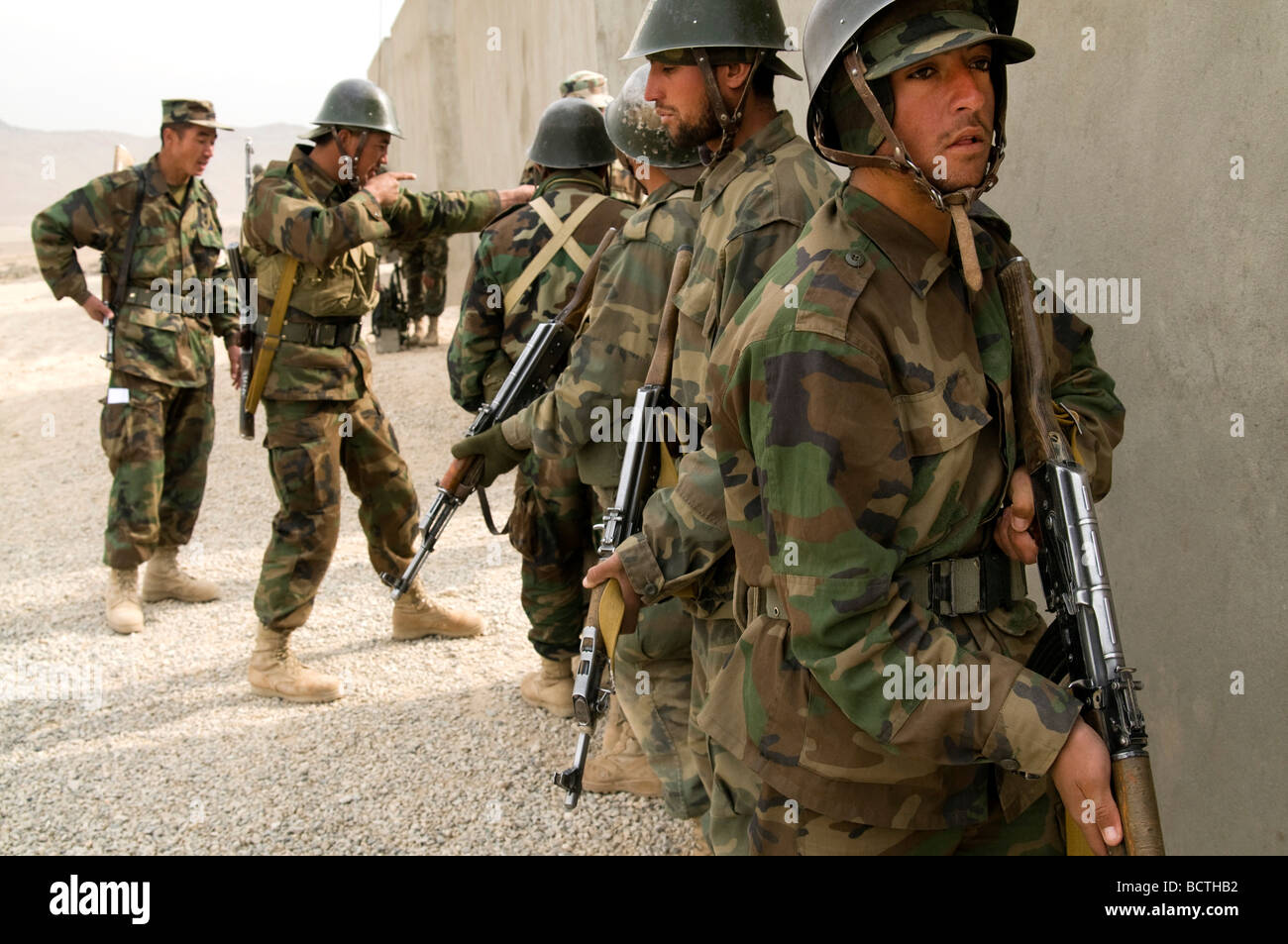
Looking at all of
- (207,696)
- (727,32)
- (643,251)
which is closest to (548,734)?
(207,696)

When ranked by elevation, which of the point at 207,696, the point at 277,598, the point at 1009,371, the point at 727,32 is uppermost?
the point at 727,32

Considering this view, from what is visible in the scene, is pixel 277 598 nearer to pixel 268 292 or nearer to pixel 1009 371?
pixel 268 292

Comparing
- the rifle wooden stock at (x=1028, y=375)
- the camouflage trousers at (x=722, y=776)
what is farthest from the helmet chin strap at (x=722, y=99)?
the camouflage trousers at (x=722, y=776)

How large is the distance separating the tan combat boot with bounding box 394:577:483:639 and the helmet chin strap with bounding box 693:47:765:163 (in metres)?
3.25

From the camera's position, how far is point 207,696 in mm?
4918

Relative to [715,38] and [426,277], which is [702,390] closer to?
[715,38]

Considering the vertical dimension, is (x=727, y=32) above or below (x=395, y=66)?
below

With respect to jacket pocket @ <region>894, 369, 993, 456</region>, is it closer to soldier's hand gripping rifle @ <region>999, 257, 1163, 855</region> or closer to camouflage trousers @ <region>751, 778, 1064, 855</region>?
soldier's hand gripping rifle @ <region>999, 257, 1163, 855</region>

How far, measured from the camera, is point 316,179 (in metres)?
4.71

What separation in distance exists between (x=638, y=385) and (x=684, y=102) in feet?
2.48

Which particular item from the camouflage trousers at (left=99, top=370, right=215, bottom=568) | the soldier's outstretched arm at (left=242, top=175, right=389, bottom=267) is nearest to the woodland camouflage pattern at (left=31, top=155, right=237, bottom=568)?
the camouflage trousers at (left=99, top=370, right=215, bottom=568)

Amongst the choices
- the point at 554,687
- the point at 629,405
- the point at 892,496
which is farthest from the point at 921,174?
the point at 554,687

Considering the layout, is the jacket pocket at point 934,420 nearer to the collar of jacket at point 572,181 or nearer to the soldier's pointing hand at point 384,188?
the collar of jacket at point 572,181
